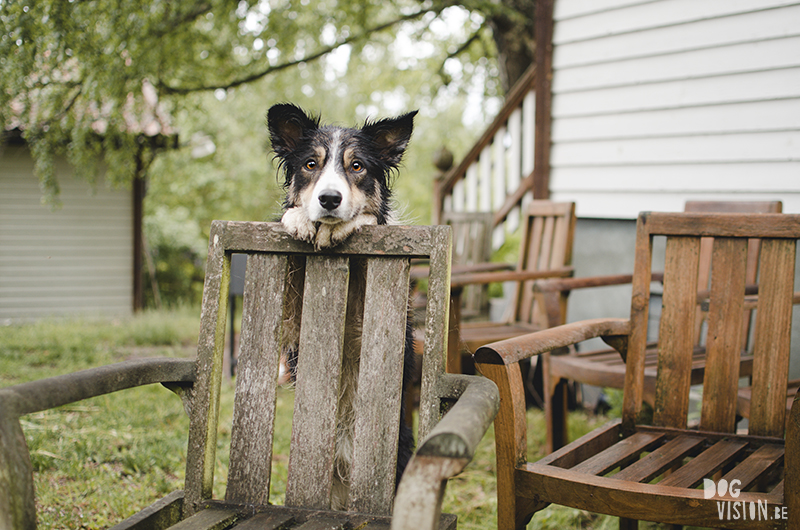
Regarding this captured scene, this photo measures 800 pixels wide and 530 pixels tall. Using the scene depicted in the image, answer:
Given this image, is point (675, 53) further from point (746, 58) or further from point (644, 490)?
point (644, 490)

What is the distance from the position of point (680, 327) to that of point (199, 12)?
16.6 feet

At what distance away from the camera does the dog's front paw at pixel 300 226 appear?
1.61 metres

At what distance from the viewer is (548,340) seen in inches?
70.8

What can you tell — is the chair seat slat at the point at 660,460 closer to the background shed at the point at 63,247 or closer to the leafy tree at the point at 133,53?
the leafy tree at the point at 133,53

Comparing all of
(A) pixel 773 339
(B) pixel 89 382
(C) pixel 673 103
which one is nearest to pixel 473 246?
(C) pixel 673 103

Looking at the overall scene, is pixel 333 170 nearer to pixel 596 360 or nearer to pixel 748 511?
pixel 748 511

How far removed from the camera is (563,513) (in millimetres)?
2541

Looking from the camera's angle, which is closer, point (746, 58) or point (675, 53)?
point (746, 58)

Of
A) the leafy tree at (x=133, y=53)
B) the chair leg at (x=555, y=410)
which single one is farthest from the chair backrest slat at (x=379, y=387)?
the leafy tree at (x=133, y=53)

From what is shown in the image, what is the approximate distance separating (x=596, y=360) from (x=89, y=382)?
221 centimetres

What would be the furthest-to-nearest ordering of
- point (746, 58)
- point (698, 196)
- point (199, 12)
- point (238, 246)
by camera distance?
point (199, 12) → point (698, 196) → point (746, 58) → point (238, 246)

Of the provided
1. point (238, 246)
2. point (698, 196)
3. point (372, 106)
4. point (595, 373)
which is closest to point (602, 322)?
point (595, 373)

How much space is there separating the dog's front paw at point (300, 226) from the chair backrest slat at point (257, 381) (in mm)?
88

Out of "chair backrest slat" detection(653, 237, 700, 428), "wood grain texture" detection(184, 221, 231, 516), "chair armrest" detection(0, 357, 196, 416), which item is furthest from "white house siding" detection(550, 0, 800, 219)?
"chair armrest" detection(0, 357, 196, 416)
